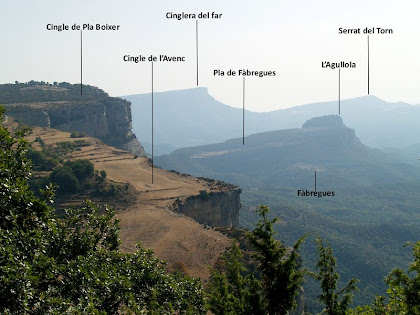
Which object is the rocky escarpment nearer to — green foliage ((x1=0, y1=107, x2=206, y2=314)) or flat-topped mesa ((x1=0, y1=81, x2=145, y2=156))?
green foliage ((x1=0, y1=107, x2=206, y2=314))

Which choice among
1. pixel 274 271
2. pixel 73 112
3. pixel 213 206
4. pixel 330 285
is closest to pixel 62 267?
pixel 274 271

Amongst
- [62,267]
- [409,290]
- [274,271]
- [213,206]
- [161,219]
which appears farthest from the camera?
[213,206]

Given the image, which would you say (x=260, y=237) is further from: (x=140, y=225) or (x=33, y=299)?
(x=140, y=225)

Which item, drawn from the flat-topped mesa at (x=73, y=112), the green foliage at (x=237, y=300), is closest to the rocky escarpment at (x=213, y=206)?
the green foliage at (x=237, y=300)

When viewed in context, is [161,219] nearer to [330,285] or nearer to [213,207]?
[213,207]

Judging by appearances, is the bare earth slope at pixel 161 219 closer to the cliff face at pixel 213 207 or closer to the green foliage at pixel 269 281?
the cliff face at pixel 213 207
